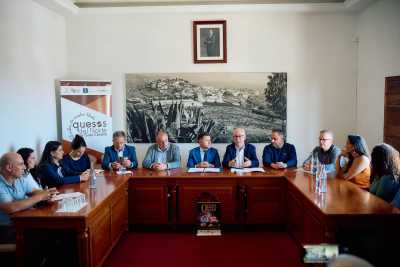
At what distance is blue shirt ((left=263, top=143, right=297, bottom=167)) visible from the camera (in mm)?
5527

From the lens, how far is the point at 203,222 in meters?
4.98

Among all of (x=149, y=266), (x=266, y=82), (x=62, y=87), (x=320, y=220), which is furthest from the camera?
(x=266, y=82)

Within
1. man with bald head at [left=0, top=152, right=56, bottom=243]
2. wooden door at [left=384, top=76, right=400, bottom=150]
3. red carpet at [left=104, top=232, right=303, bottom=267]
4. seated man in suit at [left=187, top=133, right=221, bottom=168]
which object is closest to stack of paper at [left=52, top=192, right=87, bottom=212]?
man with bald head at [left=0, top=152, right=56, bottom=243]

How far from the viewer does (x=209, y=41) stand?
6.27 metres

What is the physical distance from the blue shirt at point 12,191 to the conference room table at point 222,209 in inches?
9.7

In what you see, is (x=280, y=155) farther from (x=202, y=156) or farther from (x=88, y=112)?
(x=88, y=112)

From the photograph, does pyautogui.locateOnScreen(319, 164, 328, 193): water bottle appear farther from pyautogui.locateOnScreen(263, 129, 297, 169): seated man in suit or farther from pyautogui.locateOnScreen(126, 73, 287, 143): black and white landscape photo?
pyautogui.locateOnScreen(126, 73, 287, 143): black and white landscape photo

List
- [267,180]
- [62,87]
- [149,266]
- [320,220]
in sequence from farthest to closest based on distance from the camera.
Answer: [62,87]
[267,180]
[149,266]
[320,220]

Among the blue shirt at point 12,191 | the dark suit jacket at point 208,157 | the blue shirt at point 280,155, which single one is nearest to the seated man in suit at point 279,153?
the blue shirt at point 280,155

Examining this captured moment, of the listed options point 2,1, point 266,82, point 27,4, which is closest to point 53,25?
point 27,4

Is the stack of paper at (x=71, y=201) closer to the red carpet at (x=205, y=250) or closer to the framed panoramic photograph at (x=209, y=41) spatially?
the red carpet at (x=205, y=250)

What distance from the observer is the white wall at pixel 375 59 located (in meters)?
5.01

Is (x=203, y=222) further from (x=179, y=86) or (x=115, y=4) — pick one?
(x=115, y=4)

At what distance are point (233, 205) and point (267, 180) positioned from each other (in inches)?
21.5
